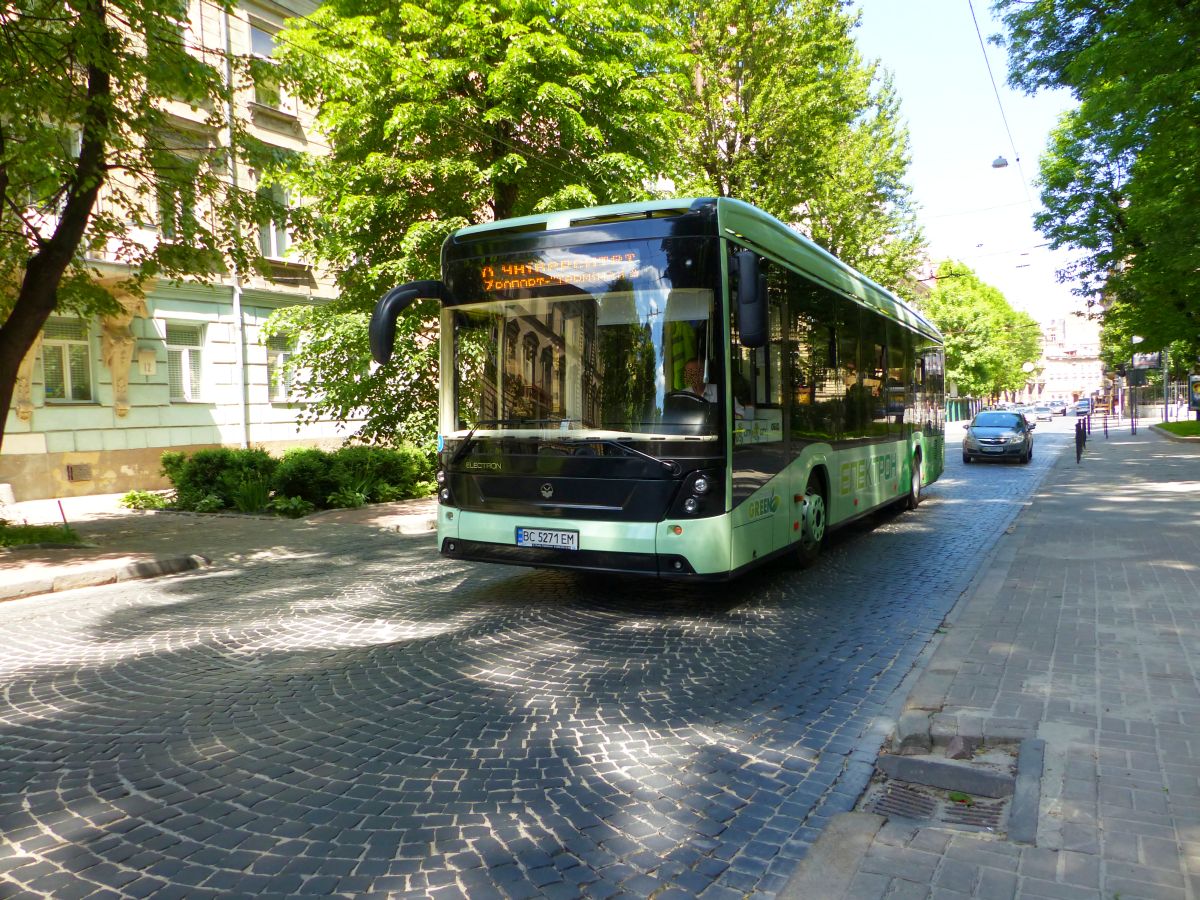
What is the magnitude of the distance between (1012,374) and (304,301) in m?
76.8

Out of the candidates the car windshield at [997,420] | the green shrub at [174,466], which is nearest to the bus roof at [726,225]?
the green shrub at [174,466]

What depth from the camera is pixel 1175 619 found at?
5945 mm

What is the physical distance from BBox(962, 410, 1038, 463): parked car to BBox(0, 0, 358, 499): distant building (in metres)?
18.1

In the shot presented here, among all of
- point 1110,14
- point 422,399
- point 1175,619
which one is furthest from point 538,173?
point 1175,619

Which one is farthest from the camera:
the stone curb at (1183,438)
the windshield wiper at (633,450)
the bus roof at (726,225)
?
the stone curb at (1183,438)

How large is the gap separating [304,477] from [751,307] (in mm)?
10348

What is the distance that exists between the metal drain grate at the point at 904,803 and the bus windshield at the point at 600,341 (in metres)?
3.07

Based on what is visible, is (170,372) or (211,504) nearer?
(211,504)

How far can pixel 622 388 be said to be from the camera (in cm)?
640

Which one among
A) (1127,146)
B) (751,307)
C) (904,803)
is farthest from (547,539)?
(1127,146)

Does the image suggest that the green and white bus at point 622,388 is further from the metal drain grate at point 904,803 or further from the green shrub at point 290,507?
the green shrub at point 290,507

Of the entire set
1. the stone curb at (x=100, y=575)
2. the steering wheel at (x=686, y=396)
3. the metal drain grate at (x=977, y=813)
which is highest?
the steering wheel at (x=686, y=396)

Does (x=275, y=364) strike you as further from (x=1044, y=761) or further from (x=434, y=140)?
(x=1044, y=761)

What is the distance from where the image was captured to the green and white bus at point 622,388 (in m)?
6.28
